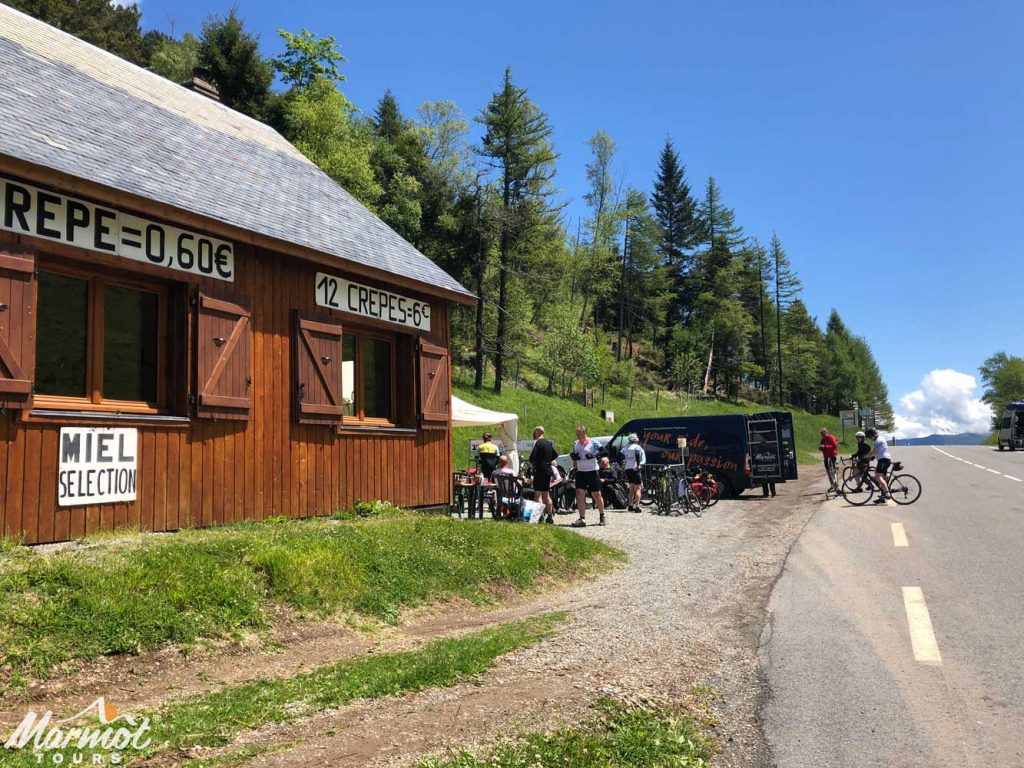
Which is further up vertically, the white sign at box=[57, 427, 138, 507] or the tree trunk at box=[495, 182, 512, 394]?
the tree trunk at box=[495, 182, 512, 394]

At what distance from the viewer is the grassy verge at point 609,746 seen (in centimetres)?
348

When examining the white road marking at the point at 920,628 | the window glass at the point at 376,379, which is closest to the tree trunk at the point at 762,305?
the window glass at the point at 376,379

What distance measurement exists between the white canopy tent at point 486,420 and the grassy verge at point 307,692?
1152 centimetres

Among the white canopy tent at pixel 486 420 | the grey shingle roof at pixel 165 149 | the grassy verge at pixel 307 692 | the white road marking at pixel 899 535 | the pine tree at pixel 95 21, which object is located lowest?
the white road marking at pixel 899 535

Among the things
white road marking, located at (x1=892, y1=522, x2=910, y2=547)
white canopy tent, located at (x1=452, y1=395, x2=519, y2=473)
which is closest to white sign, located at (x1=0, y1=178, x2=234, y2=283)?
white canopy tent, located at (x1=452, y1=395, x2=519, y2=473)

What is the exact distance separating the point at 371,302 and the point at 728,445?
1213cm

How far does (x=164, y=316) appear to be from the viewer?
8.56 meters

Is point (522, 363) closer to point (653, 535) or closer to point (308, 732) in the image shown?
point (653, 535)

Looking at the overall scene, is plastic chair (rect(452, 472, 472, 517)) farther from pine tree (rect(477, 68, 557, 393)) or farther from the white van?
the white van

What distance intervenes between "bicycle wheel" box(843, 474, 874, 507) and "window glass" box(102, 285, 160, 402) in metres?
14.5

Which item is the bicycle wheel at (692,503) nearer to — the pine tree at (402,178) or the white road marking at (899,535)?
the white road marking at (899,535)

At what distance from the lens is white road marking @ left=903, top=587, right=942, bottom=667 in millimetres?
5309

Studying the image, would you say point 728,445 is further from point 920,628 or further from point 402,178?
point 402,178

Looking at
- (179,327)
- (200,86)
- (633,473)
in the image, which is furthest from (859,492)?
(200,86)
